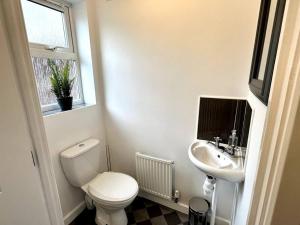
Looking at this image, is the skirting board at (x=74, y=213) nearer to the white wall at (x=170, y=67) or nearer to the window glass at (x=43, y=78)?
the white wall at (x=170, y=67)

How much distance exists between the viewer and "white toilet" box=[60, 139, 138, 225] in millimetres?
1383

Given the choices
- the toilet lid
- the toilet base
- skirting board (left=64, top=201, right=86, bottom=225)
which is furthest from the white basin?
skirting board (left=64, top=201, right=86, bottom=225)

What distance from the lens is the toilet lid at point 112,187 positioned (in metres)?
1.38

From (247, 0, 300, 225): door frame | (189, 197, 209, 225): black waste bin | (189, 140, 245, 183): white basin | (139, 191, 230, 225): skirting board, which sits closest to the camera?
(247, 0, 300, 225): door frame

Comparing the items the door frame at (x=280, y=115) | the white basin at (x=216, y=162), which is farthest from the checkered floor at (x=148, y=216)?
the door frame at (x=280, y=115)

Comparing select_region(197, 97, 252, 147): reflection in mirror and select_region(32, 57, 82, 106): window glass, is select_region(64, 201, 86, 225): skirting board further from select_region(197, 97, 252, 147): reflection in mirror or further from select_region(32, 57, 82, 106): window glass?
select_region(197, 97, 252, 147): reflection in mirror

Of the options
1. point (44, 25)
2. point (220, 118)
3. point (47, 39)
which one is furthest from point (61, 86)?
point (220, 118)

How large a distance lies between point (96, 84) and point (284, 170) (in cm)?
174

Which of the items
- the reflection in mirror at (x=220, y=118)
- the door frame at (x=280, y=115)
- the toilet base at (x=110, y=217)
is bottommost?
the toilet base at (x=110, y=217)

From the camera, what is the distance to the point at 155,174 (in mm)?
1713

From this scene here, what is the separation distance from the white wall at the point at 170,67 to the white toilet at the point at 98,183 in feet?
1.23

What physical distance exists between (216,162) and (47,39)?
188cm

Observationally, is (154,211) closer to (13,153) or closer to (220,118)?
(220,118)

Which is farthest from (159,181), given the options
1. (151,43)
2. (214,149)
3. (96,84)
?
(151,43)
